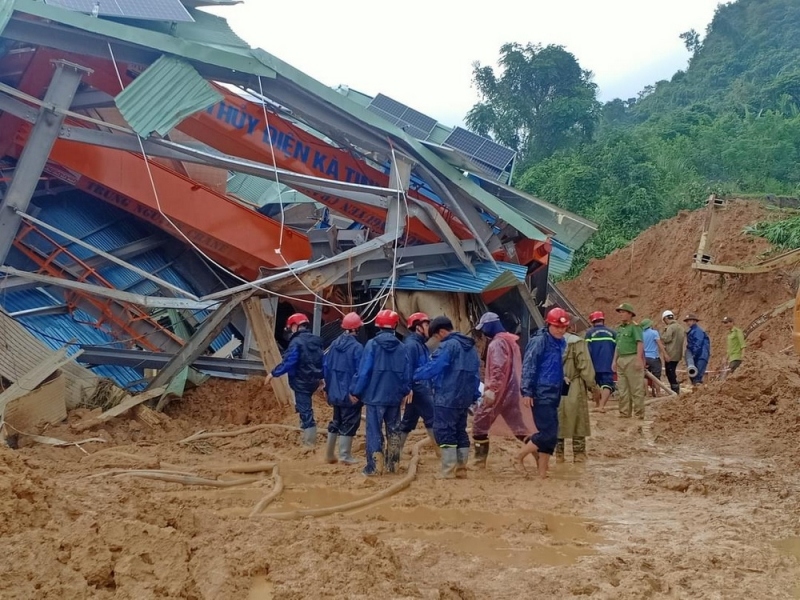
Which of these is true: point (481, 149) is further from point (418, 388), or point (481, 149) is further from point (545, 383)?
point (545, 383)

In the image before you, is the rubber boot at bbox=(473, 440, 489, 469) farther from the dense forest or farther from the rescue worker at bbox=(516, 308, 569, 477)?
the dense forest

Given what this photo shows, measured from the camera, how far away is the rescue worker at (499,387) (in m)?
7.44

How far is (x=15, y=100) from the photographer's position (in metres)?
8.69

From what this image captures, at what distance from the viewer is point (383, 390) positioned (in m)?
7.27

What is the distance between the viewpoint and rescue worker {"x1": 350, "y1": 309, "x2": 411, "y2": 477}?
725 cm

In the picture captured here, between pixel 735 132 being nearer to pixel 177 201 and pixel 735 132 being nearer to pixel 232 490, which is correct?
pixel 177 201

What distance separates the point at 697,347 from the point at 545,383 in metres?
7.04

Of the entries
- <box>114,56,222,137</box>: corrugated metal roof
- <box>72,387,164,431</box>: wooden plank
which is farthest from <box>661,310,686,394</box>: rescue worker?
<box>114,56,222,137</box>: corrugated metal roof

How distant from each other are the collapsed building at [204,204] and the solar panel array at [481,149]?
30 mm

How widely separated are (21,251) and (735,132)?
2765cm

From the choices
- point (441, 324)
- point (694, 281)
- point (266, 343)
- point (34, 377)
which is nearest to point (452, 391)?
point (441, 324)

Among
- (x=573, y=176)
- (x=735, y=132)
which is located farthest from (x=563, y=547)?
(x=735, y=132)

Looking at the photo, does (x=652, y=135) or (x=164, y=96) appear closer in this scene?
(x=164, y=96)

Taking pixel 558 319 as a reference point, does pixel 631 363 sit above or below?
A: below
